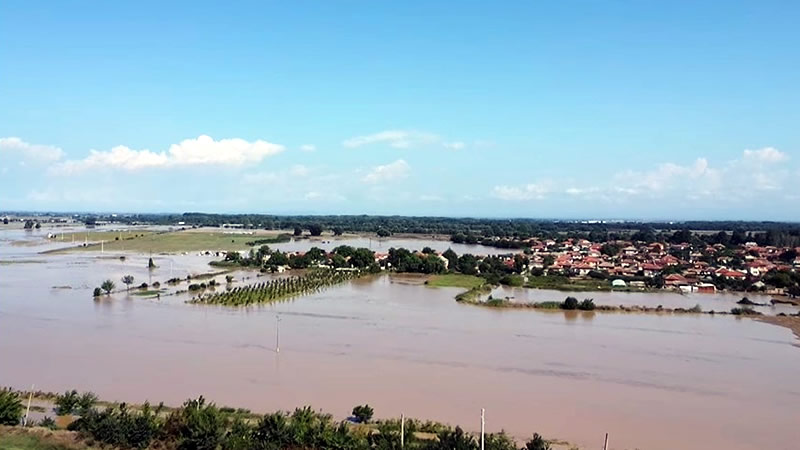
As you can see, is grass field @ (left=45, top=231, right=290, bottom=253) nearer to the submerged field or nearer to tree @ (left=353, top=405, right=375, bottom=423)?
the submerged field

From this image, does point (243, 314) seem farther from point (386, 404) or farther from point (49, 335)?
point (386, 404)

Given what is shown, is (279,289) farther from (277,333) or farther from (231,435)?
(231,435)

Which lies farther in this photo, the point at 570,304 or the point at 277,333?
the point at 570,304

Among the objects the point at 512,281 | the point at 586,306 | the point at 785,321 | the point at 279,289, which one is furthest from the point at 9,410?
the point at 512,281

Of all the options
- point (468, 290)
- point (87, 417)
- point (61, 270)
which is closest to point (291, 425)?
point (87, 417)

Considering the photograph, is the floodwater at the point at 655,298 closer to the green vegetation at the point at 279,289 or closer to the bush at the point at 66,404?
the green vegetation at the point at 279,289

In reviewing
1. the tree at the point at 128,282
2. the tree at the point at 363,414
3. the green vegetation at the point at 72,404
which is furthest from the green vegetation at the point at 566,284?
the green vegetation at the point at 72,404
